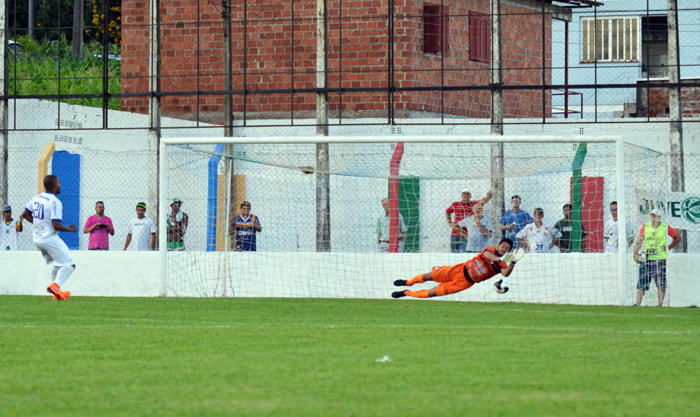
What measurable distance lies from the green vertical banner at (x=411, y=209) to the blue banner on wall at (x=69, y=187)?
308 inches

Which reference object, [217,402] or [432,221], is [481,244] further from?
[217,402]

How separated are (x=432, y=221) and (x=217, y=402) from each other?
1096cm

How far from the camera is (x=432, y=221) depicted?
15.8 m

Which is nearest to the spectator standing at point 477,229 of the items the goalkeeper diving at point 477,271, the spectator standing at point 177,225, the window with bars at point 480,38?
the goalkeeper diving at point 477,271

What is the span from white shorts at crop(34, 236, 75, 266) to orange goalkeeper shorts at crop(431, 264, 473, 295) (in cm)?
488

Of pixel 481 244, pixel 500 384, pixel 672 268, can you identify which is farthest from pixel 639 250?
pixel 500 384

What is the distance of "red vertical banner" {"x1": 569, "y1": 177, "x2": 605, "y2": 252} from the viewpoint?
1561 cm

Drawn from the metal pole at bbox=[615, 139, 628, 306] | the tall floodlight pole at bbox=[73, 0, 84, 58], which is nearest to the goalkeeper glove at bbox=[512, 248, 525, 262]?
the metal pole at bbox=[615, 139, 628, 306]

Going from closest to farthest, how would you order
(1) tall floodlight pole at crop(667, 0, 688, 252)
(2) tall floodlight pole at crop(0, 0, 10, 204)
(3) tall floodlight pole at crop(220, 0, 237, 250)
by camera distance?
(3) tall floodlight pole at crop(220, 0, 237, 250), (1) tall floodlight pole at crop(667, 0, 688, 252), (2) tall floodlight pole at crop(0, 0, 10, 204)

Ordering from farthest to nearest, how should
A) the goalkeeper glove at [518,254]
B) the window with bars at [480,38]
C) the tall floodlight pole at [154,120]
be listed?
the window with bars at [480,38] → the tall floodlight pole at [154,120] → the goalkeeper glove at [518,254]

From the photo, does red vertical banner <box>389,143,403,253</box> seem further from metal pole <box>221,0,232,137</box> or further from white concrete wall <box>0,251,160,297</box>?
metal pole <box>221,0,232,137</box>

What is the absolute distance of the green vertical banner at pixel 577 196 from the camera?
614 inches

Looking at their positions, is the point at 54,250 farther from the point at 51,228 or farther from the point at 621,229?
the point at 621,229

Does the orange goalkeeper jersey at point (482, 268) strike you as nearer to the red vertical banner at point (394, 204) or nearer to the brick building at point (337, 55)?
the red vertical banner at point (394, 204)
